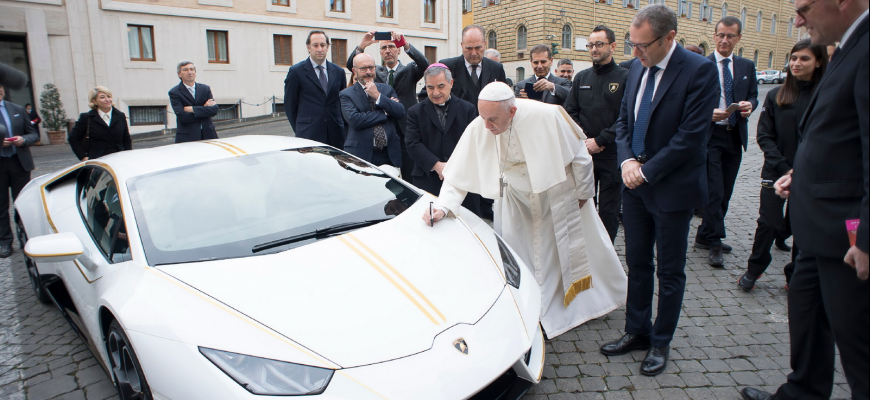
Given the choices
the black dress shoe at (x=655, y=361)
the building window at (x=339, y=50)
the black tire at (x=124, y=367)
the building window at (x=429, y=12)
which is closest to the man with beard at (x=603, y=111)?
the black dress shoe at (x=655, y=361)

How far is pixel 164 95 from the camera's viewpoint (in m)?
21.3

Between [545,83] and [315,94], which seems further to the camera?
[315,94]

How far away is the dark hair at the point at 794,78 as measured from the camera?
3500mm

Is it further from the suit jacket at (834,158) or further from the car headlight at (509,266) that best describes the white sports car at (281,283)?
the suit jacket at (834,158)

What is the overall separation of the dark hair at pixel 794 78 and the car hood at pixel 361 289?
2.61 m

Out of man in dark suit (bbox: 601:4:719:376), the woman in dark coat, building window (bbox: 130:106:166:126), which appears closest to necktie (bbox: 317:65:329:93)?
the woman in dark coat

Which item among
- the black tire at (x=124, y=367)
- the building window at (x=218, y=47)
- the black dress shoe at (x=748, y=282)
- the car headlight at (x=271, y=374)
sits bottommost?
the black dress shoe at (x=748, y=282)

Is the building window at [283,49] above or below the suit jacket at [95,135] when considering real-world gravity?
above

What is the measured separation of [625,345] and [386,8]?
26955 millimetres

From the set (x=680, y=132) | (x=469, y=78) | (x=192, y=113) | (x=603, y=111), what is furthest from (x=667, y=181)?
(x=192, y=113)

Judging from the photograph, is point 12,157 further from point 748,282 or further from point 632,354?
point 748,282

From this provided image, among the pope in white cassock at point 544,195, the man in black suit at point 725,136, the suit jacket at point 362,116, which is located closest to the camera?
the pope in white cassock at point 544,195

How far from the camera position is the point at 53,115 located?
17.7 m

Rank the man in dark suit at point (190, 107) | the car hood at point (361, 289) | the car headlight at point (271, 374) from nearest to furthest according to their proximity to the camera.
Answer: the car headlight at point (271, 374)
the car hood at point (361, 289)
the man in dark suit at point (190, 107)
